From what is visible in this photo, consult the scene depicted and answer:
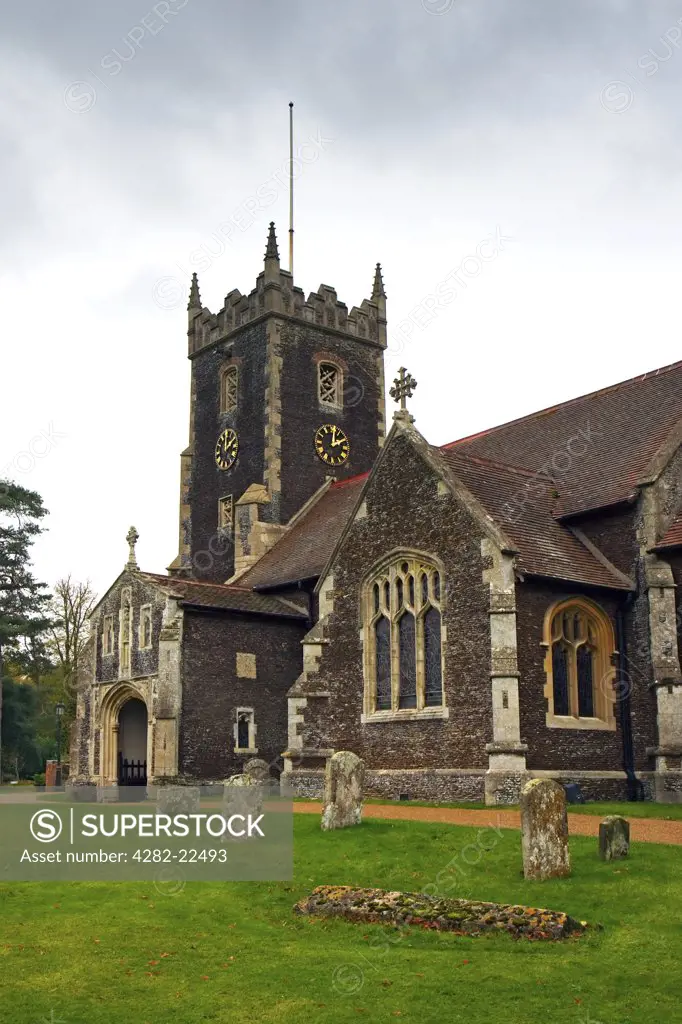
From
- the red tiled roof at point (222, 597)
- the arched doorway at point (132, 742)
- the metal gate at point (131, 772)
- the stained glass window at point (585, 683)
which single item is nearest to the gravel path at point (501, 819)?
the stained glass window at point (585, 683)

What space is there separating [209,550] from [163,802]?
21695 millimetres

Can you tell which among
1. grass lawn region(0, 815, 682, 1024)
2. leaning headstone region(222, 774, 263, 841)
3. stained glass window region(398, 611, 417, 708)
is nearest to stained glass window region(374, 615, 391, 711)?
stained glass window region(398, 611, 417, 708)

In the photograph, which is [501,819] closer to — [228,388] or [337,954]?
[337,954]

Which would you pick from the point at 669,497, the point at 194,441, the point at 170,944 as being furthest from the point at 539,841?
the point at 194,441

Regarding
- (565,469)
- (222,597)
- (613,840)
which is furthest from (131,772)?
(613,840)

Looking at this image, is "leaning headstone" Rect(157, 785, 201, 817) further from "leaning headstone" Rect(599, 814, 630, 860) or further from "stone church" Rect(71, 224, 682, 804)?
"leaning headstone" Rect(599, 814, 630, 860)

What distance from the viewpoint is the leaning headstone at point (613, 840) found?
43.4 ft

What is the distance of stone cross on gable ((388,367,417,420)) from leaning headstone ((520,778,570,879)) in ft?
42.0

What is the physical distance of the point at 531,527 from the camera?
2323 centimetres

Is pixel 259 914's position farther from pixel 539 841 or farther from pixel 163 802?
pixel 163 802

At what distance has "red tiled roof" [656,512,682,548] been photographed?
2211cm

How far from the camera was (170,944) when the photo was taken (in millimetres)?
10805

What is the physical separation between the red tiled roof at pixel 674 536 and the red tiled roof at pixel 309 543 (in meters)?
10.3

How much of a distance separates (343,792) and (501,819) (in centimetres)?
289
